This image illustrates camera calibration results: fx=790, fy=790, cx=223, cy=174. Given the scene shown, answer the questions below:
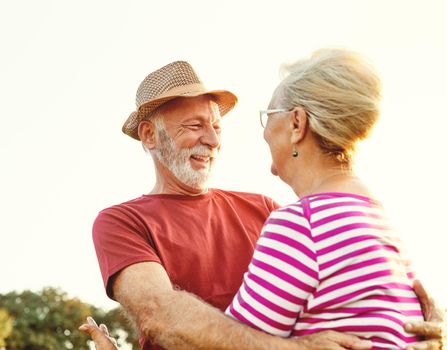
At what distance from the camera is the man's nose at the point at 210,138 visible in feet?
17.2

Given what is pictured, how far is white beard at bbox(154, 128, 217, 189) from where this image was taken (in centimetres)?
510

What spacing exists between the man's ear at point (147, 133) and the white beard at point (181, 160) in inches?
2.9

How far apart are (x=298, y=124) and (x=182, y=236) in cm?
163

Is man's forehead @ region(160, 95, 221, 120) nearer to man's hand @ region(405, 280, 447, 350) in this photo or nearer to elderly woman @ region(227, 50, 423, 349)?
elderly woman @ region(227, 50, 423, 349)

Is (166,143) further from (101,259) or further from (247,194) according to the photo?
(101,259)

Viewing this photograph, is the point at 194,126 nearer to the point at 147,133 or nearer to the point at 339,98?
the point at 147,133

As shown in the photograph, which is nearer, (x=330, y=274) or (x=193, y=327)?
(x=330, y=274)

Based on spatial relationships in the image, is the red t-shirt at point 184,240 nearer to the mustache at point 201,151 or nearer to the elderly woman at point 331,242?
the mustache at point 201,151

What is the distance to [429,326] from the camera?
3076mm

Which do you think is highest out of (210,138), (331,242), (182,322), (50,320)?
(210,138)

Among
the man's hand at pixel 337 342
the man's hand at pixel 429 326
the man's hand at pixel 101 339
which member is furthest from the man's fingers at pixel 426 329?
the man's hand at pixel 101 339

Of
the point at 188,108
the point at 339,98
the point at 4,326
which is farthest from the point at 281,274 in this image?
the point at 4,326

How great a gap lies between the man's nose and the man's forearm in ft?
5.22

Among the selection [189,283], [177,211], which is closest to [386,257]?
[189,283]
